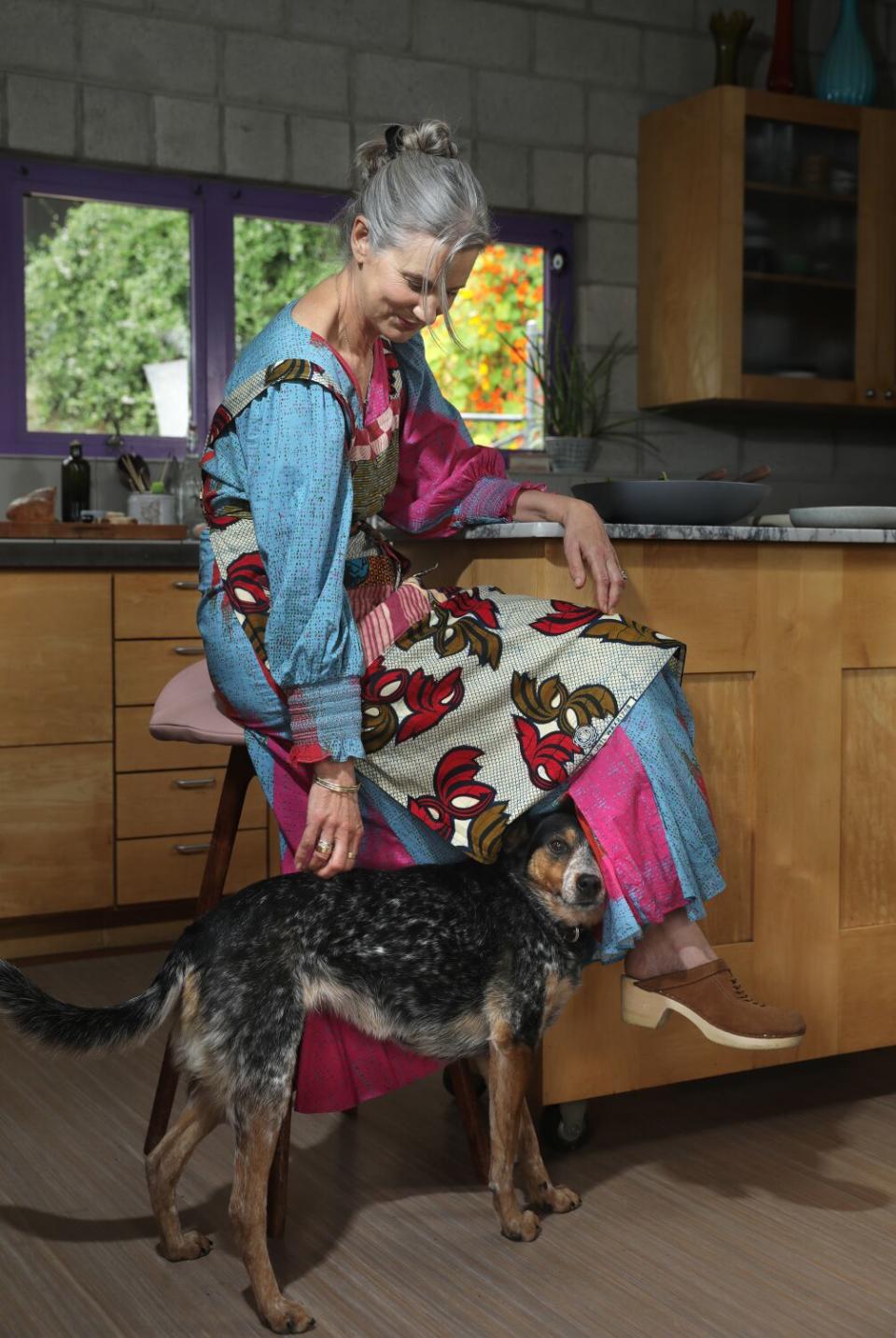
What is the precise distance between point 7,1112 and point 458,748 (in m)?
1.06

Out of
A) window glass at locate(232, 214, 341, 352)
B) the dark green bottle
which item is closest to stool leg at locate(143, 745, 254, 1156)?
the dark green bottle

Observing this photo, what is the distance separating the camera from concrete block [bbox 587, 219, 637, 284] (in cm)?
452

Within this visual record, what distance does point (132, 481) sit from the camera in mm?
3883

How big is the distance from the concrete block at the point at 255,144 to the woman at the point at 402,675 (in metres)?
2.37

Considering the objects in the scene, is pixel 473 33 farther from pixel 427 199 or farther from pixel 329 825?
pixel 329 825

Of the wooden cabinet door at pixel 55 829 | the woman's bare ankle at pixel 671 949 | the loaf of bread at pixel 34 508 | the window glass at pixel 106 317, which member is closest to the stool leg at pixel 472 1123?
the woman's bare ankle at pixel 671 949

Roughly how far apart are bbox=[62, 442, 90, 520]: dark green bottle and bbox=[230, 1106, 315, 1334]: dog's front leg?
8.09 feet

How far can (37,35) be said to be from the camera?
148 inches

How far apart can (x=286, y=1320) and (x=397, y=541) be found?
4.10 ft

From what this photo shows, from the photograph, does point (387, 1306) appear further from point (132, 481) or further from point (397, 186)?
point (132, 481)

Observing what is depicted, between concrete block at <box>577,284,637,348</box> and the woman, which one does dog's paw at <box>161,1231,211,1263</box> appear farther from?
concrete block at <box>577,284,637,348</box>

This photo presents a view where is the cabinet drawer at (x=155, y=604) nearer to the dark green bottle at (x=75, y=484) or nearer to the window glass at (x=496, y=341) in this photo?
the dark green bottle at (x=75, y=484)

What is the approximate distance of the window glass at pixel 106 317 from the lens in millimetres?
3930

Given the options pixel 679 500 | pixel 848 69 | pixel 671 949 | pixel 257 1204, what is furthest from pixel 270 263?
pixel 257 1204
